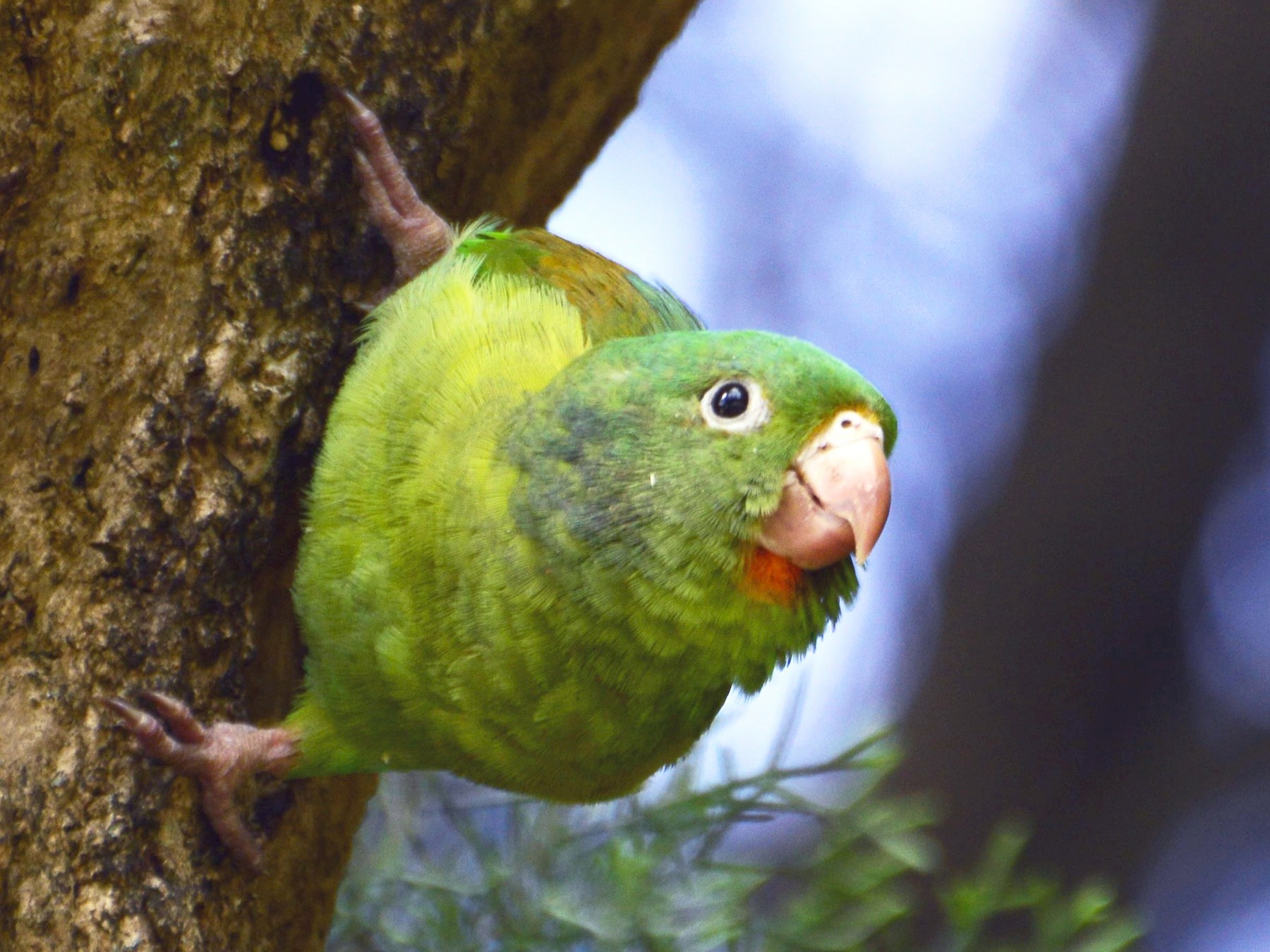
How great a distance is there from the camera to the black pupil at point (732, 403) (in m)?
2.13

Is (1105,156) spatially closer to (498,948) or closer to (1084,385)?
(1084,385)

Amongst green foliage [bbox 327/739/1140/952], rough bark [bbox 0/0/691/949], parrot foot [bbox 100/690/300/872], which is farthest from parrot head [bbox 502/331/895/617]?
green foliage [bbox 327/739/1140/952]

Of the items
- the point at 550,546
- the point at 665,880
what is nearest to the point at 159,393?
the point at 550,546

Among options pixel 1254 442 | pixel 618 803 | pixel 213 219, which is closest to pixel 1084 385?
pixel 1254 442

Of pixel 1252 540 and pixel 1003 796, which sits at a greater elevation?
pixel 1252 540

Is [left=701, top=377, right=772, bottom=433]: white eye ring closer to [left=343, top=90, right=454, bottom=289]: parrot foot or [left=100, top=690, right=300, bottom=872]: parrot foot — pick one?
[left=343, top=90, right=454, bottom=289]: parrot foot

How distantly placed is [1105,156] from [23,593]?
506cm

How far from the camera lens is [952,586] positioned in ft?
19.2

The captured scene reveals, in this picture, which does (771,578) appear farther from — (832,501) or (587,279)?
(587,279)

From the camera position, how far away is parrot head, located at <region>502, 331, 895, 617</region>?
81.7 inches

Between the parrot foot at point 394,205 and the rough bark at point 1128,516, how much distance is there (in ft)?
12.2

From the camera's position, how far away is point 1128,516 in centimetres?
557

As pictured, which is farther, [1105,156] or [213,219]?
[1105,156]

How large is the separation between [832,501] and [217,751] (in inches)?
44.1
